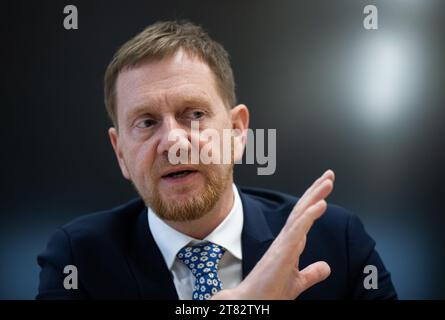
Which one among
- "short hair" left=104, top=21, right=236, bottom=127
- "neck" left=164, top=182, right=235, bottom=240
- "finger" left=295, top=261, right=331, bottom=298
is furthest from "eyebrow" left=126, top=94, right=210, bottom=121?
"finger" left=295, top=261, right=331, bottom=298

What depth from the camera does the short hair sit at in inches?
46.9

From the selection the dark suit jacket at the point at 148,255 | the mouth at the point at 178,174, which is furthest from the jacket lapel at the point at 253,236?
the mouth at the point at 178,174

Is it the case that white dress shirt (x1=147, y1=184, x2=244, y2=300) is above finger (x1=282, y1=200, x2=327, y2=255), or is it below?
below

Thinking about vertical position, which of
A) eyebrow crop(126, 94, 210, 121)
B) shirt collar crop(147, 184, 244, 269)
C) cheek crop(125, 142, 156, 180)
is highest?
eyebrow crop(126, 94, 210, 121)

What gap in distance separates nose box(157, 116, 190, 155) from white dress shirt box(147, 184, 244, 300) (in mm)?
251

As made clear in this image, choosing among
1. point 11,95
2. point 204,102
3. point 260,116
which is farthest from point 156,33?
point 11,95

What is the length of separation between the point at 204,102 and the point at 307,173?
0.41 meters

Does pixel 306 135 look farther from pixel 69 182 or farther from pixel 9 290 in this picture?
pixel 9 290

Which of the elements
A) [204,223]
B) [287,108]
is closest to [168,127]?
[204,223]

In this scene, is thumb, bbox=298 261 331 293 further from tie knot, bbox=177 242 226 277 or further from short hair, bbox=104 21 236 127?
short hair, bbox=104 21 236 127

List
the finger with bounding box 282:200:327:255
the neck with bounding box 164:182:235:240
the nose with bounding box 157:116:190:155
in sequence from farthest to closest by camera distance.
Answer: the neck with bounding box 164:182:235:240
the nose with bounding box 157:116:190:155
the finger with bounding box 282:200:327:255

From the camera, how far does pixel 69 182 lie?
1.38 meters

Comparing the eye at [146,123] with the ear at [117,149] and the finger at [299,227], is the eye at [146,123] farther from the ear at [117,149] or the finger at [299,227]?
the finger at [299,227]

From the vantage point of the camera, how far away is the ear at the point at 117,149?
1287mm
